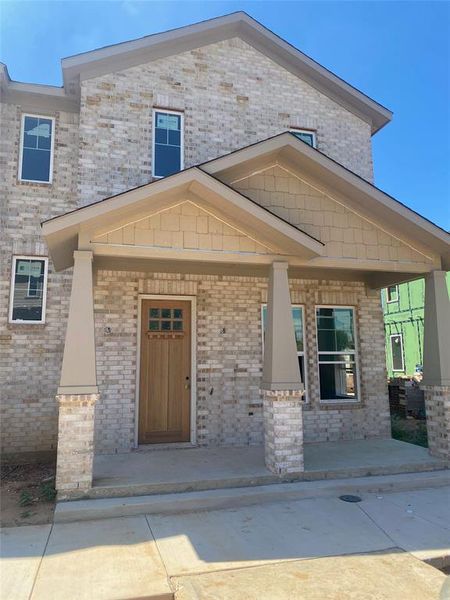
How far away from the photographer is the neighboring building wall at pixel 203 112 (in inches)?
331

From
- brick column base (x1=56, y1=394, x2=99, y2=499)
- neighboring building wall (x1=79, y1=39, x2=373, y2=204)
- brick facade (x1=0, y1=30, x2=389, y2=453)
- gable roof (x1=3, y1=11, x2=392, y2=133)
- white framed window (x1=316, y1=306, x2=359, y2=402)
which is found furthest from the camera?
white framed window (x1=316, y1=306, x2=359, y2=402)

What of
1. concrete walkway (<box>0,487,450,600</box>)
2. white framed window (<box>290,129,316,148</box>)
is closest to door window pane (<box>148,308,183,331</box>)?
concrete walkway (<box>0,487,450,600</box>)

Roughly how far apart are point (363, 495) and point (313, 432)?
2.57 metres

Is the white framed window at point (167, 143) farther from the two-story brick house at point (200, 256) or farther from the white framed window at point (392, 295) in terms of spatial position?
the white framed window at point (392, 295)

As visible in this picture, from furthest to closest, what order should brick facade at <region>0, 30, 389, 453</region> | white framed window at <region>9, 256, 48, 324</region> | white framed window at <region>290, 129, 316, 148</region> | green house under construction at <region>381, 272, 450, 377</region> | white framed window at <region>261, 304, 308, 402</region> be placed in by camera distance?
green house under construction at <region>381, 272, 450, 377</region> → white framed window at <region>290, 129, 316, 148</region> → white framed window at <region>261, 304, 308, 402</region> → white framed window at <region>9, 256, 48, 324</region> → brick facade at <region>0, 30, 389, 453</region>

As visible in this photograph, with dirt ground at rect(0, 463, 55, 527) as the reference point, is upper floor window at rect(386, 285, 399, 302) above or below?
above

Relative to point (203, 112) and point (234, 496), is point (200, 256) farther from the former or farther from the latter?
point (203, 112)

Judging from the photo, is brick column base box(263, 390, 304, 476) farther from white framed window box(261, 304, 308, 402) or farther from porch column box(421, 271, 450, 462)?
porch column box(421, 271, 450, 462)

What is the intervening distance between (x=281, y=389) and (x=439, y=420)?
2932 millimetres

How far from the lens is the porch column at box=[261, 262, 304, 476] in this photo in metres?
6.26

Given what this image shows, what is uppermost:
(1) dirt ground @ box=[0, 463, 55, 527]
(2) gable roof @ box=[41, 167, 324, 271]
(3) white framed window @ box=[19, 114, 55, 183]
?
(3) white framed window @ box=[19, 114, 55, 183]

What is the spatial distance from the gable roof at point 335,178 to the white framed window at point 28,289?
397 cm

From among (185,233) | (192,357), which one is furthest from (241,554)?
(192,357)

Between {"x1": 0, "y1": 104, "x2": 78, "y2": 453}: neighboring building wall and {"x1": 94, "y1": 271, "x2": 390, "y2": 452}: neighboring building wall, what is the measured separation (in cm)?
100
